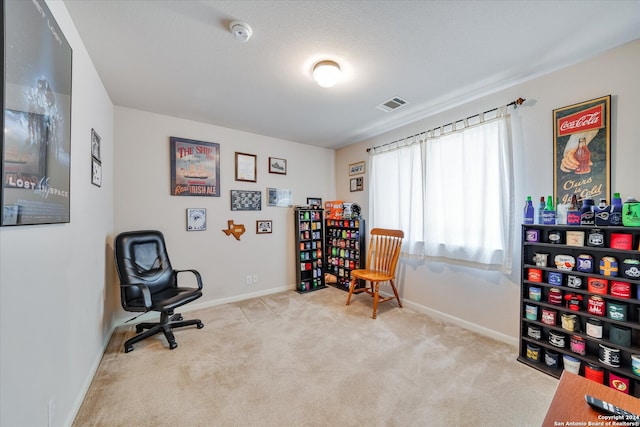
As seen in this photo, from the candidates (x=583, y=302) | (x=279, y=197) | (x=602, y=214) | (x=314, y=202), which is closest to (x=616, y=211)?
(x=602, y=214)

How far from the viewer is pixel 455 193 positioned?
8.80 feet

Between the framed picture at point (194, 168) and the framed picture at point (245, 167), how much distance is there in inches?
11.0

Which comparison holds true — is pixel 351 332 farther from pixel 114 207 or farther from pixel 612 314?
pixel 114 207

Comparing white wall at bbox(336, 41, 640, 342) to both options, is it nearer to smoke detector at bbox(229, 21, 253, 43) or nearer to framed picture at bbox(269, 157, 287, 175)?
framed picture at bbox(269, 157, 287, 175)

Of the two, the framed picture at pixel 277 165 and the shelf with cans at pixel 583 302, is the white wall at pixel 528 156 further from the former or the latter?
the framed picture at pixel 277 165

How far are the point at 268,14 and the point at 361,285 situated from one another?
3414mm

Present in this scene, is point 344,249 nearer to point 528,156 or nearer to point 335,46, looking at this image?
point 528,156

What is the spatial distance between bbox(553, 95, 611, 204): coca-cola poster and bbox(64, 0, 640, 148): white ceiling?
0.43 meters

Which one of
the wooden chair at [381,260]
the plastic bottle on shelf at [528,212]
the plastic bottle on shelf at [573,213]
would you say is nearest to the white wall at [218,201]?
the wooden chair at [381,260]

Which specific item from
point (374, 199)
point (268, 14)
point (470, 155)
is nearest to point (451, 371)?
point (470, 155)

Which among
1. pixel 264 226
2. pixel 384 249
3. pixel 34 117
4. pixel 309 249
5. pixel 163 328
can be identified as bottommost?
pixel 163 328

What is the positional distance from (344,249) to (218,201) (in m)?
2.07

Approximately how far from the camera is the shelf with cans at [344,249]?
3.75m

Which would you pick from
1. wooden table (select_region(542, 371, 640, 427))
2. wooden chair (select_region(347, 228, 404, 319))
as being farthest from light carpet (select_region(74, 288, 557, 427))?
wooden table (select_region(542, 371, 640, 427))
